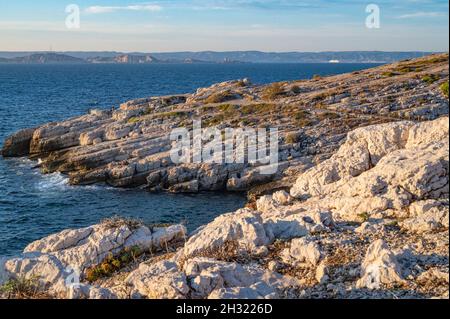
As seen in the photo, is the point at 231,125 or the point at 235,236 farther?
the point at 231,125

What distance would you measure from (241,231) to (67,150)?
49960mm

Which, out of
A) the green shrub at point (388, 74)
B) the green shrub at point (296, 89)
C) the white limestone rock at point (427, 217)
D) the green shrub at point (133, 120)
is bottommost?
the white limestone rock at point (427, 217)

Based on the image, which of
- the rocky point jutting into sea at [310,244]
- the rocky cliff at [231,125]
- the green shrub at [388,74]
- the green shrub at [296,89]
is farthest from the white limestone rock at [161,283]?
the green shrub at [388,74]

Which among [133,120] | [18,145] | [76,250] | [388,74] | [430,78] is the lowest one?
[18,145]

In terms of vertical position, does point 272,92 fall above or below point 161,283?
above

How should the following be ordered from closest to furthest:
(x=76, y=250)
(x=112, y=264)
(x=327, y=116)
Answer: (x=112, y=264), (x=76, y=250), (x=327, y=116)

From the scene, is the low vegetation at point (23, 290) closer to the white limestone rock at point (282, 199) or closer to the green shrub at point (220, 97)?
the white limestone rock at point (282, 199)

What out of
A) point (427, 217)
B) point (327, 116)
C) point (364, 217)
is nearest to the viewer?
point (427, 217)

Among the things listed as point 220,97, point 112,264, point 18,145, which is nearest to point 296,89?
point 220,97

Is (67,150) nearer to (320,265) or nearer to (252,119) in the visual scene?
(252,119)

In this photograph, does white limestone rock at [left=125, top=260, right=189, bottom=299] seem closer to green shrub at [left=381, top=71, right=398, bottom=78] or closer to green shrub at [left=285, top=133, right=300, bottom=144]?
green shrub at [left=285, top=133, right=300, bottom=144]

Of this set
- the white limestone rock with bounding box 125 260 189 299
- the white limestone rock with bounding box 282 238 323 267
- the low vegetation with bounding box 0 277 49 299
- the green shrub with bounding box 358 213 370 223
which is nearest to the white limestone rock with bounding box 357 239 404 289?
the white limestone rock with bounding box 282 238 323 267

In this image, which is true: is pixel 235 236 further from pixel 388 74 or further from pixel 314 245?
pixel 388 74
